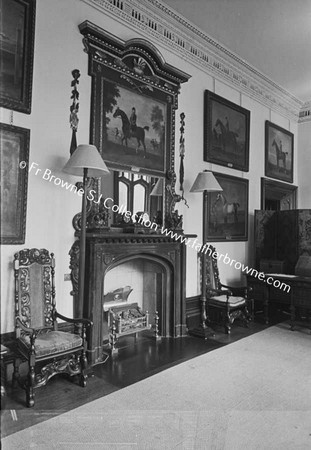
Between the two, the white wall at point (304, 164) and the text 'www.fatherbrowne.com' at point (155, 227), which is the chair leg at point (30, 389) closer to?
the text 'www.fatherbrowne.com' at point (155, 227)

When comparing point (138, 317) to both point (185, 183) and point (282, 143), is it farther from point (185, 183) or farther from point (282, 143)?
point (282, 143)

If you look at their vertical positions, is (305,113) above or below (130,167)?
above

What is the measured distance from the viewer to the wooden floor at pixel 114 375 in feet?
9.45

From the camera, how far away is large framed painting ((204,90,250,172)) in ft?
20.1

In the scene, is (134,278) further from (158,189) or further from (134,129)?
(134,129)

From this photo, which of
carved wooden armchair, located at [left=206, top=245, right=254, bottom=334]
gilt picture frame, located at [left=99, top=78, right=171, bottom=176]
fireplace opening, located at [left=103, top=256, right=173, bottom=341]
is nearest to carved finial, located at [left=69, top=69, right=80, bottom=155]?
gilt picture frame, located at [left=99, top=78, right=171, bottom=176]

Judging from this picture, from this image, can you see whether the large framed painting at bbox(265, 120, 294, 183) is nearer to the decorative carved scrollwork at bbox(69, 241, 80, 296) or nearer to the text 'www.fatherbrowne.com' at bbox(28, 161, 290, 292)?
the text 'www.fatherbrowne.com' at bbox(28, 161, 290, 292)

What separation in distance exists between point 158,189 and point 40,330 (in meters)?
2.60

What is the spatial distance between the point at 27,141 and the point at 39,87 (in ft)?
2.16

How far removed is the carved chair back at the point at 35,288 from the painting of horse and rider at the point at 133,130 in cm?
158

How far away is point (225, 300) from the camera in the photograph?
5.55m

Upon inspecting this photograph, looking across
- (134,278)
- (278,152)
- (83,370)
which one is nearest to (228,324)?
(134,278)

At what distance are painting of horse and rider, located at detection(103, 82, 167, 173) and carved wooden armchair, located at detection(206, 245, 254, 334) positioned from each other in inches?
79.5

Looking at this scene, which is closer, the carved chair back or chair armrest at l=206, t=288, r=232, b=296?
the carved chair back
